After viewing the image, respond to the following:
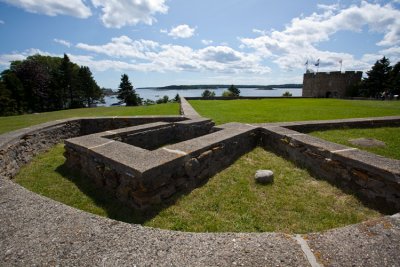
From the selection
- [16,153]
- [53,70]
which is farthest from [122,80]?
[16,153]

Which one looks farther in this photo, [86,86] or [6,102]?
[86,86]

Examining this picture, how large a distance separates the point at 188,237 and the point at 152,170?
66.4 inches

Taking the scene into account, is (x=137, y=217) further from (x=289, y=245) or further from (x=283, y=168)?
(x=283, y=168)

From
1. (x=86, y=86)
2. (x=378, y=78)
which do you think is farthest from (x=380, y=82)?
(x=86, y=86)

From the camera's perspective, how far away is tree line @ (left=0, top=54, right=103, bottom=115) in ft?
108

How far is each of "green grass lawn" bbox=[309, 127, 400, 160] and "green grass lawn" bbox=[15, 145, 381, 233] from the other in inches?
83.0

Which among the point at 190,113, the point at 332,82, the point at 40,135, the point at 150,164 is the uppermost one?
the point at 332,82

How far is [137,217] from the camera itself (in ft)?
11.6

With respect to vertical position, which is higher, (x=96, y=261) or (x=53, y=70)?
(x=53, y=70)

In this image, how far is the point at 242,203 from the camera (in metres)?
3.80

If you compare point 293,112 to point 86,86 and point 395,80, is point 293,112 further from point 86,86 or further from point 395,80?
point 86,86

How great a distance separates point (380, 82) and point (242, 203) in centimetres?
4839

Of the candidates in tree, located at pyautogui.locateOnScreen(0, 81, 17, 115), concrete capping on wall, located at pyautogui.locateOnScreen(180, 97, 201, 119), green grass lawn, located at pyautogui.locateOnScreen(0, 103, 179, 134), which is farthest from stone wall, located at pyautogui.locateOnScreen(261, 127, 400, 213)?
tree, located at pyautogui.locateOnScreen(0, 81, 17, 115)

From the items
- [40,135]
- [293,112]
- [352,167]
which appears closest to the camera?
[352,167]
